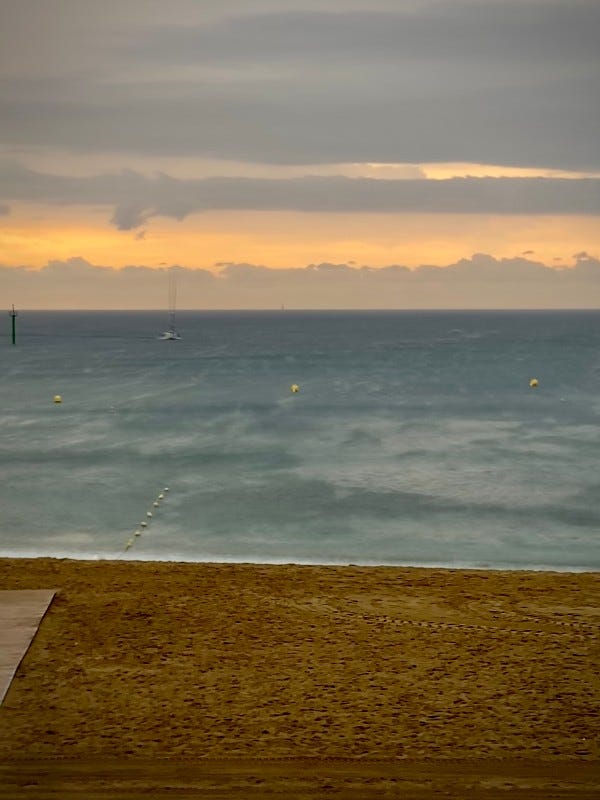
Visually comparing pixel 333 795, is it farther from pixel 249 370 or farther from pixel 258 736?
pixel 249 370

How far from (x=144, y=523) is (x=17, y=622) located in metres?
8.68

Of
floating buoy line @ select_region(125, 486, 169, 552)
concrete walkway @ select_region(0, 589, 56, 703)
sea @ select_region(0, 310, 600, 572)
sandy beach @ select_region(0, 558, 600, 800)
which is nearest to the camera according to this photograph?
sandy beach @ select_region(0, 558, 600, 800)

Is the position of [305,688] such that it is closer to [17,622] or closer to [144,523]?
[17,622]

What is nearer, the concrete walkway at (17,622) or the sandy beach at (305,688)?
the sandy beach at (305,688)

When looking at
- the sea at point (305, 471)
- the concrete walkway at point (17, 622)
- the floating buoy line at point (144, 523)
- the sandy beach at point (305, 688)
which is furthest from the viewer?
the sea at point (305, 471)

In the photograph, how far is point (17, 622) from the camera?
40.1ft

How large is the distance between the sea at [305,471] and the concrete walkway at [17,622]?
446 cm

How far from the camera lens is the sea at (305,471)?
19359 mm

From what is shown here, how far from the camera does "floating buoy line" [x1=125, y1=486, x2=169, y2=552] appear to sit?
19.1 m

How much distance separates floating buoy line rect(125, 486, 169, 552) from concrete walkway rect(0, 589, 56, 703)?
204 inches

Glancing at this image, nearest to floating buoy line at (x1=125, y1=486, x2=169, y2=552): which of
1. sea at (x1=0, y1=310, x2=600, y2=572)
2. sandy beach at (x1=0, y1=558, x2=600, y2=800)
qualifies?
sea at (x1=0, y1=310, x2=600, y2=572)

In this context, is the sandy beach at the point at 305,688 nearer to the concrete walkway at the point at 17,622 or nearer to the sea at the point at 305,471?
the concrete walkway at the point at 17,622

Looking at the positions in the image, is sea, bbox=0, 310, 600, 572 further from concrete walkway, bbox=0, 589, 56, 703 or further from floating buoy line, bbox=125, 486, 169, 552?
concrete walkway, bbox=0, 589, 56, 703

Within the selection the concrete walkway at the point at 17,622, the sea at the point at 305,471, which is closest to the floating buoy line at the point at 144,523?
the sea at the point at 305,471
